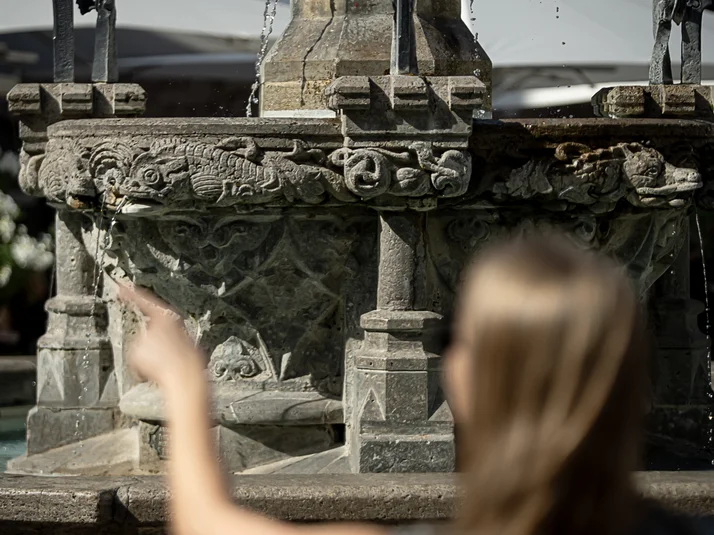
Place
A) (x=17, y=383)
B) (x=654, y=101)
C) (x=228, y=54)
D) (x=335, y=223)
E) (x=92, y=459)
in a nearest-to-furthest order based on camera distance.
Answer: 1. (x=335, y=223)
2. (x=654, y=101)
3. (x=92, y=459)
4. (x=17, y=383)
5. (x=228, y=54)

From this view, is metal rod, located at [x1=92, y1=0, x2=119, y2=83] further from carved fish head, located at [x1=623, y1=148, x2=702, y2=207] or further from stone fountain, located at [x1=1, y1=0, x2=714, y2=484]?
carved fish head, located at [x1=623, y1=148, x2=702, y2=207]

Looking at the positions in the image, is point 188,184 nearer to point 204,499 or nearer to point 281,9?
point 204,499

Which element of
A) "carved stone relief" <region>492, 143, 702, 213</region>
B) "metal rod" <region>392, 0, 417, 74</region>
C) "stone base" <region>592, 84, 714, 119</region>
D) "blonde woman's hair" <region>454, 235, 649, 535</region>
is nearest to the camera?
"blonde woman's hair" <region>454, 235, 649, 535</region>

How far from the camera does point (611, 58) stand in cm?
1205

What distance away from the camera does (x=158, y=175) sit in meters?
5.41

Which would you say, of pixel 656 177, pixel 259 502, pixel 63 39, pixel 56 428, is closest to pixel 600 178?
pixel 656 177

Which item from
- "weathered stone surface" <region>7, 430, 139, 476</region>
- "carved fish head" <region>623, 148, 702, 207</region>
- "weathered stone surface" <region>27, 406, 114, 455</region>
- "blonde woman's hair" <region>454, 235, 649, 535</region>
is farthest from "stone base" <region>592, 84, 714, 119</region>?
"blonde woman's hair" <region>454, 235, 649, 535</region>

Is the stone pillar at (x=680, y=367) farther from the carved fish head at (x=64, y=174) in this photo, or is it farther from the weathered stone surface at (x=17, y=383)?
the weathered stone surface at (x=17, y=383)

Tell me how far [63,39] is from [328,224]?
1.57 meters

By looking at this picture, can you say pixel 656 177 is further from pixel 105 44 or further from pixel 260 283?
pixel 105 44

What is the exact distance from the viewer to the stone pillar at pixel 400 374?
5406 millimetres

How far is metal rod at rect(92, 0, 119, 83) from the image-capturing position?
20.9 ft

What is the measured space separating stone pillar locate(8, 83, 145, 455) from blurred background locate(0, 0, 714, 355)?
5.30 metres

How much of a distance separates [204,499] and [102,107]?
4489mm
